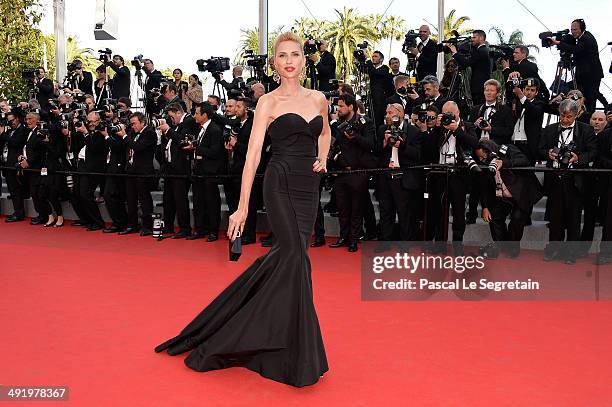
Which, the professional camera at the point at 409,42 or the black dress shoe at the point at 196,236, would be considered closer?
the black dress shoe at the point at 196,236

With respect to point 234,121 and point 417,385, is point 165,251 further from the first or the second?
point 417,385

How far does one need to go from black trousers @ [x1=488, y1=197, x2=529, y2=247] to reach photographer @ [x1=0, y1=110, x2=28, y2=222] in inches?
258

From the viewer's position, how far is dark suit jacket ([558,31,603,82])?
27.6 feet

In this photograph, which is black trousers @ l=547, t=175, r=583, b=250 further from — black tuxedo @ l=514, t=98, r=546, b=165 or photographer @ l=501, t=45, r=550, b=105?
photographer @ l=501, t=45, r=550, b=105

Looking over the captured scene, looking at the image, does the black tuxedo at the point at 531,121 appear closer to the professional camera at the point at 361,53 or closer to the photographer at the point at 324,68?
the professional camera at the point at 361,53

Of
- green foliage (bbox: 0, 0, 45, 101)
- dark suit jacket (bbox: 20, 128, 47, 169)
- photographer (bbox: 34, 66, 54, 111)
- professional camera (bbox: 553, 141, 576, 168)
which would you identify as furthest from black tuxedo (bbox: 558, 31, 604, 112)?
green foliage (bbox: 0, 0, 45, 101)

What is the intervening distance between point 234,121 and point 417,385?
16.3 ft

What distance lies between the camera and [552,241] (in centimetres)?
675

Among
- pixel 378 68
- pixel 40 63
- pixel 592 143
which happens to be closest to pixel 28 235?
pixel 378 68

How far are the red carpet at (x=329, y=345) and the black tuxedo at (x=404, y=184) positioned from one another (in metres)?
0.95

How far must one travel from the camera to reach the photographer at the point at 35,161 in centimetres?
955

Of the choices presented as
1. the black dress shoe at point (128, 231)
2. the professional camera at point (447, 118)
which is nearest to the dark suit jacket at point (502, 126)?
the professional camera at point (447, 118)

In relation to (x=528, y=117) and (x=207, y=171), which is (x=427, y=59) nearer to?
(x=528, y=117)

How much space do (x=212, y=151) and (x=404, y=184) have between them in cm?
228
